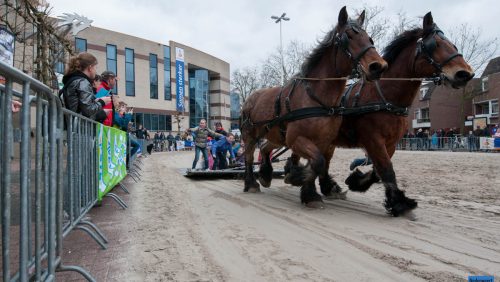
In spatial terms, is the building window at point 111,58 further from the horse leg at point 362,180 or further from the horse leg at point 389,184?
the horse leg at point 389,184

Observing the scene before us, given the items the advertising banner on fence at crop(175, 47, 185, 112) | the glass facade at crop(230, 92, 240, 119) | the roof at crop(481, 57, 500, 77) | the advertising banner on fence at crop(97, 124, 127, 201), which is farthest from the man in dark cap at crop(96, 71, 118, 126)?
the glass facade at crop(230, 92, 240, 119)

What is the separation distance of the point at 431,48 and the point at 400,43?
617mm

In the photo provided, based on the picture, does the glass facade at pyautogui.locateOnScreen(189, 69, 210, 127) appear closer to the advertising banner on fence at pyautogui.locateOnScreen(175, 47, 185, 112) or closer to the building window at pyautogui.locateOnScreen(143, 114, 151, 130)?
the advertising banner on fence at pyautogui.locateOnScreen(175, 47, 185, 112)

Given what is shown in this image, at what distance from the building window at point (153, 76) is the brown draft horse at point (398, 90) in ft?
133

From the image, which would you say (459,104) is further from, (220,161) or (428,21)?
(428,21)

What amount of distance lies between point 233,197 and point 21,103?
4.99 meters

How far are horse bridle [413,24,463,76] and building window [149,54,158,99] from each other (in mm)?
41171

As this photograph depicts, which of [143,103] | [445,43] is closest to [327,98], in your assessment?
[445,43]

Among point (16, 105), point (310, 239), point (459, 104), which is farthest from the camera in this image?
point (459, 104)

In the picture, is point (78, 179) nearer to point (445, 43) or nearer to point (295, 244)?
point (295, 244)

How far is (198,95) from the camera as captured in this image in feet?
175

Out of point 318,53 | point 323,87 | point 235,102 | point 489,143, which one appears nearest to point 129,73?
point 235,102

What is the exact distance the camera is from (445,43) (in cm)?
477

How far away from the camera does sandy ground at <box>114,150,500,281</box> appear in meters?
→ 2.99
